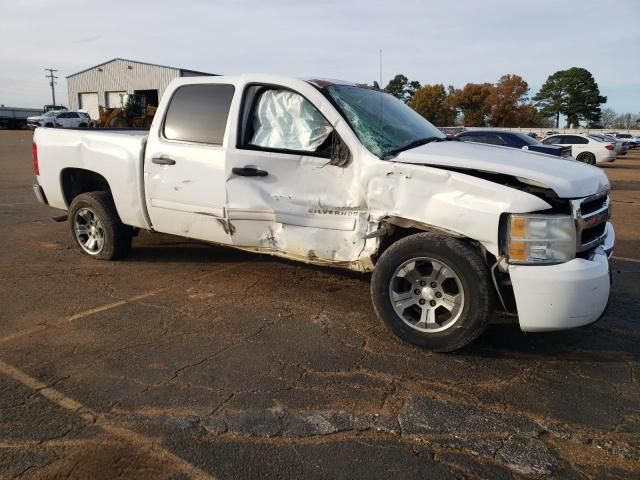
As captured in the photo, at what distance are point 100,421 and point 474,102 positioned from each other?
90.7m

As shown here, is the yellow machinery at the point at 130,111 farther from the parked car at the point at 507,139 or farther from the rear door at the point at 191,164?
the rear door at the point at 191,164

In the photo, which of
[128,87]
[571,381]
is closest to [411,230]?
[571,381]

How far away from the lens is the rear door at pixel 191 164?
15.4ft

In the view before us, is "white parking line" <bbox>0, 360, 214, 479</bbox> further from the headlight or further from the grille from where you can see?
the grille

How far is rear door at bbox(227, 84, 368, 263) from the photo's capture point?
410 centimetres

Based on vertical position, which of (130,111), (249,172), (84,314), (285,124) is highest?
(130,111)

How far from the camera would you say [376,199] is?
152 inches

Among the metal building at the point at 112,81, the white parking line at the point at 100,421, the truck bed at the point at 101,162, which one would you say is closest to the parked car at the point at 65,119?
the metal building at the point at 112,81

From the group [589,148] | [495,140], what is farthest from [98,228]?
[589,148]

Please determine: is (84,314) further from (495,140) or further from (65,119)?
(65,119)

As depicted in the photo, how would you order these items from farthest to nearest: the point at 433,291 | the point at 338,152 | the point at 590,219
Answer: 1. the point at 338,152
2. the point at 433,291
3. the point at 590,219

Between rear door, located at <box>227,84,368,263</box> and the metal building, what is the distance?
138ft

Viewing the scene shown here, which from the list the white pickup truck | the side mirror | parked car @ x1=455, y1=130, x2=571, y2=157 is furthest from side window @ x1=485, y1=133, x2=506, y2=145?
the side mirror

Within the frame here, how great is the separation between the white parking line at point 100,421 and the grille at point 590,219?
268 cm
